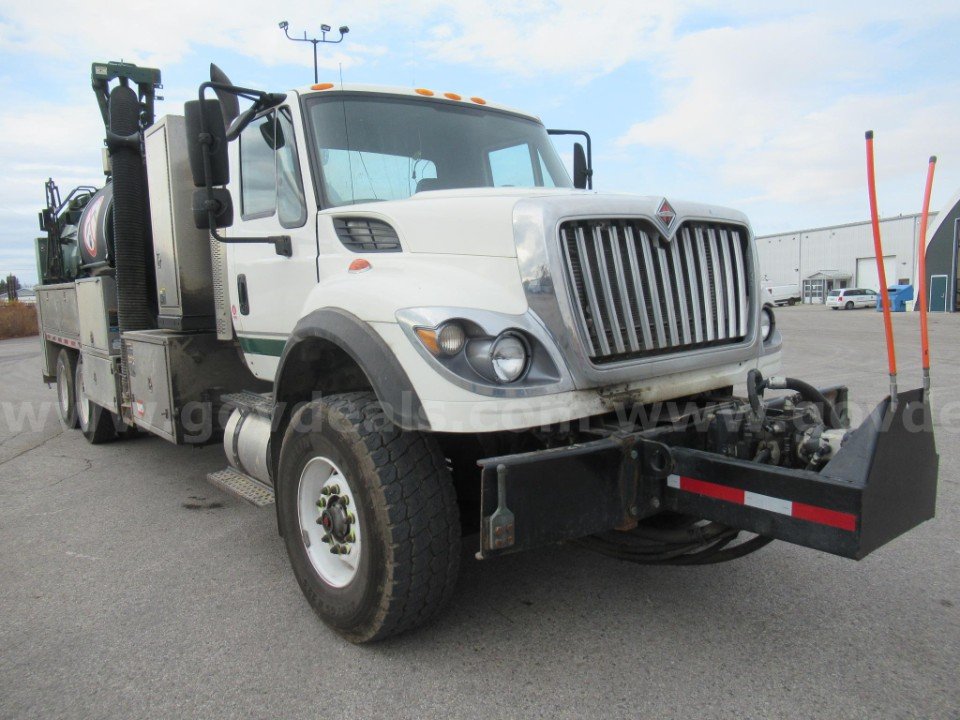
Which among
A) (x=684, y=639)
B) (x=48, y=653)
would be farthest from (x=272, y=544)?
(x=684, y=639)

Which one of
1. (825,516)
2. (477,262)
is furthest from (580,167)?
(825,516)

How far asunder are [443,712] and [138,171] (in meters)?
4.93

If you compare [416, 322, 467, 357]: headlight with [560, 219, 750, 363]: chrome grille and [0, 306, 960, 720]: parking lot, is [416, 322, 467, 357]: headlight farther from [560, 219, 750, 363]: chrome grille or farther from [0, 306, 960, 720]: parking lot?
[0, 306, 960, 720]: parking lot

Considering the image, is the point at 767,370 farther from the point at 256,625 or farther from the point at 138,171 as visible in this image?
the point at 138,171

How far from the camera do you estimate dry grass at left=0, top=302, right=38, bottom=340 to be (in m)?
29.0

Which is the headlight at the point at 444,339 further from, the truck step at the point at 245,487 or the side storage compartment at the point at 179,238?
the side storage compartment at the point at 179,238

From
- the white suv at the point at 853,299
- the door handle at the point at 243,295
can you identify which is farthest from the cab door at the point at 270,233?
the white suv at the point at 853,299

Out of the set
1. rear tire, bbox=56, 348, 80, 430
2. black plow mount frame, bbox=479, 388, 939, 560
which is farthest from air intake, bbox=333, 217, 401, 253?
rear tire, bbox=56, 348, 80, 430

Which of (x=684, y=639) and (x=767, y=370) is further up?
(x=767, y=370)

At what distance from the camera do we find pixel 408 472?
9.37 ft

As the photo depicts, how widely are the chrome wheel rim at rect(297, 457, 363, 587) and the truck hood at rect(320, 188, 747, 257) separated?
109 centimetres

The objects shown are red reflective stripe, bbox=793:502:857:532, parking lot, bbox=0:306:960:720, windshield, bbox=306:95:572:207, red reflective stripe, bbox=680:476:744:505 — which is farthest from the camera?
Answer: windshield, bbox=306:95:572:207

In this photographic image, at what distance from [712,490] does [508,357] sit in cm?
90

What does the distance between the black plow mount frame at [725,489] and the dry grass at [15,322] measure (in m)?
31.3
